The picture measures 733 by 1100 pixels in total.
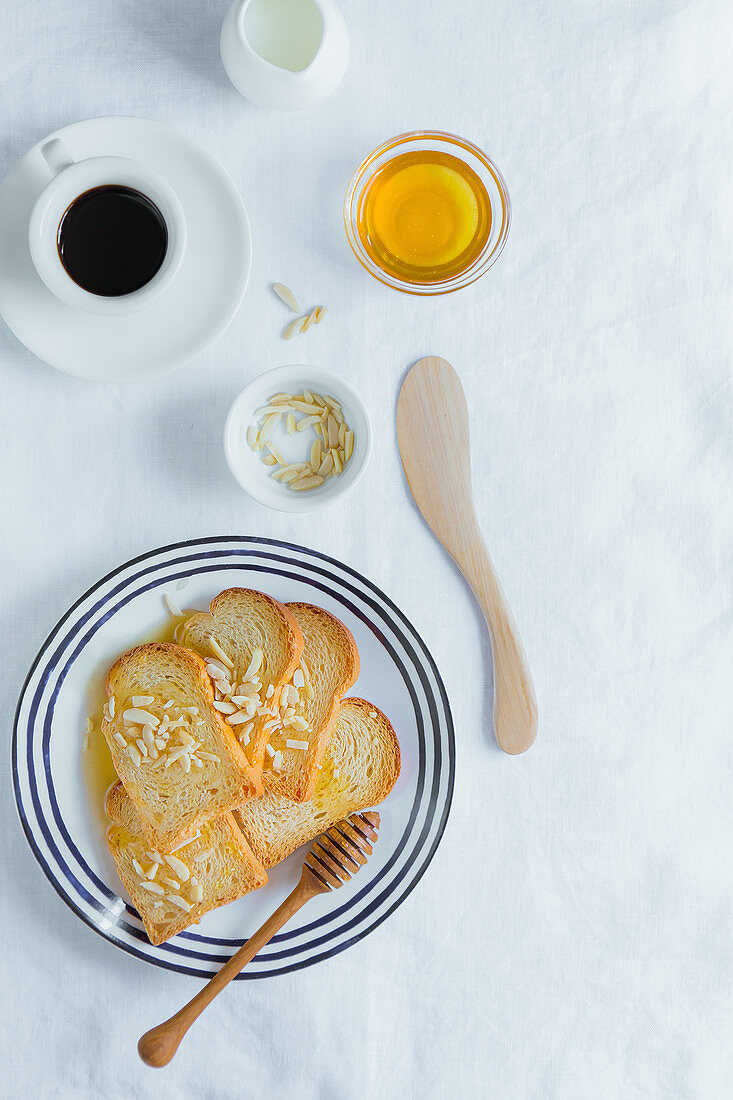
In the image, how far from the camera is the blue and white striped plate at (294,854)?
83 cm

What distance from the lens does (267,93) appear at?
847mm

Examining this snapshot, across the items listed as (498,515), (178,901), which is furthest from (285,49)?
(178,901)

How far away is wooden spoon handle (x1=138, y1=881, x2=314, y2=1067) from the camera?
831 millimetres

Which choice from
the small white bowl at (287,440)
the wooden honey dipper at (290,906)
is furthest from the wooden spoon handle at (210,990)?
the small white bowl at (287,440)

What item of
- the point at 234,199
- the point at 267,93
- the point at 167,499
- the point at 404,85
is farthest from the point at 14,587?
the point at 404,85

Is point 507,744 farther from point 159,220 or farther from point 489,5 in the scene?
point 489,5

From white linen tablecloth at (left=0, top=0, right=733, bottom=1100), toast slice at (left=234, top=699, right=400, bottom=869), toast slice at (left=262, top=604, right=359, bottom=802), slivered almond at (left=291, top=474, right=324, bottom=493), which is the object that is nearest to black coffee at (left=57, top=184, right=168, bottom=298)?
white linen tablecloth at (left=0, top=0, right=733, bottom=1100)

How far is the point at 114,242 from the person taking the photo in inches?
31.2

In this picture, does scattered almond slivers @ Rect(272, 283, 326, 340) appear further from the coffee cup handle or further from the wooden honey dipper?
the wooden honey dipper

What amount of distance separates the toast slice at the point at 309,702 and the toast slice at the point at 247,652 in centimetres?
1

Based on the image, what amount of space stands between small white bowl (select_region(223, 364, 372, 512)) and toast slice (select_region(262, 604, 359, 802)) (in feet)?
0.36

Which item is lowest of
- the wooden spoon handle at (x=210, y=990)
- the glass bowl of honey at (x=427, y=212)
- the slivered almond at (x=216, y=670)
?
the wooden spoon handle at (x=210, y=990)

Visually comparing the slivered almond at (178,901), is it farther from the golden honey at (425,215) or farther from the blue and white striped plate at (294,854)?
the golden honey at (425,215)

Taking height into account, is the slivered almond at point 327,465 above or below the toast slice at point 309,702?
above
